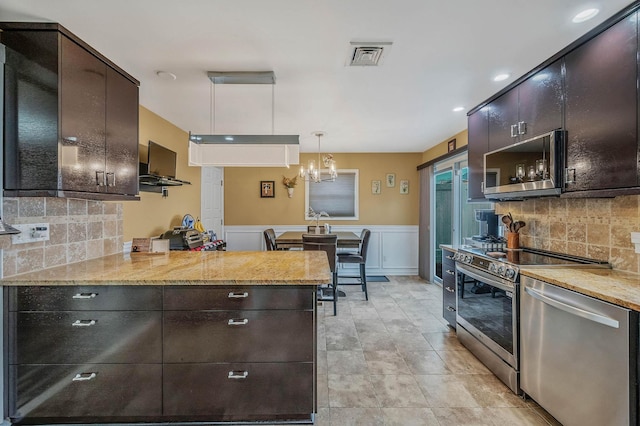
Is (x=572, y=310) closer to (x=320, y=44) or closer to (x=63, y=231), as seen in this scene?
(x=320, y=44)

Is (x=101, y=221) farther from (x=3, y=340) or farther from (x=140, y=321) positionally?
(x=140, y=321)

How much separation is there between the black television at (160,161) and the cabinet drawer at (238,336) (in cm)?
206

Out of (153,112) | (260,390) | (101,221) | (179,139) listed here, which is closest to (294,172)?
(179,139)

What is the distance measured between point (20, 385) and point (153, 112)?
2805 millimetres

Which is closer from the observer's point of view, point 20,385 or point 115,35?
point 20,385

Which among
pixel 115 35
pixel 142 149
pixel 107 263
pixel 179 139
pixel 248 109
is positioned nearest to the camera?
pixel 115 35

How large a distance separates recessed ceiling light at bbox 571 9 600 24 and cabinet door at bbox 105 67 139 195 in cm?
297

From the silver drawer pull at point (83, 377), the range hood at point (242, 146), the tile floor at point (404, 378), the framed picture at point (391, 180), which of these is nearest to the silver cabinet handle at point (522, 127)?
the range hood at point (242, 146)

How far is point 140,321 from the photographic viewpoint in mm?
1703

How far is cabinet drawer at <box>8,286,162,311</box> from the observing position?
5.54 feet

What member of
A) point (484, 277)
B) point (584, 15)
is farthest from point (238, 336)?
point (584, 15)

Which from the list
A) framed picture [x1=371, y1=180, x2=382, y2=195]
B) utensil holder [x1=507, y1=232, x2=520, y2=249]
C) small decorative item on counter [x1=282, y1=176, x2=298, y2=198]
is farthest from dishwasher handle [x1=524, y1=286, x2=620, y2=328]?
small decorative item on counter [x1=282, y1=176, x2=298, y2=198]

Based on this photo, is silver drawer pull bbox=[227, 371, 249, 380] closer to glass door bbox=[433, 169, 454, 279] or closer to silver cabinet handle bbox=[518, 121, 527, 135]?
silver cabinet handle bbox=[518, 121, 527, 135]

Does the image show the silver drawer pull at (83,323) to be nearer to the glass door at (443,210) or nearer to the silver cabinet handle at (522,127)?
the silver cabinet handle at (522,127)
